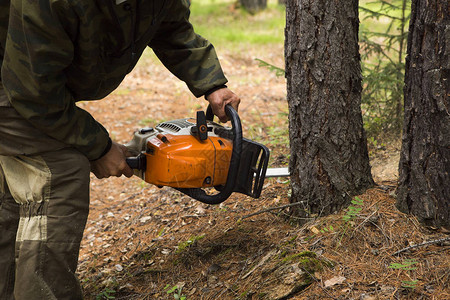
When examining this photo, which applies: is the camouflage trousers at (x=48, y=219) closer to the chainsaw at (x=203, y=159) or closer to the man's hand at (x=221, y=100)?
the chainsaw at (x=203, y=159)

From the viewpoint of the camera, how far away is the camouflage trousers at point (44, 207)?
244 centimetres

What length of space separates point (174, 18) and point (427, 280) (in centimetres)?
206

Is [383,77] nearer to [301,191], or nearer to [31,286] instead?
[301,191]

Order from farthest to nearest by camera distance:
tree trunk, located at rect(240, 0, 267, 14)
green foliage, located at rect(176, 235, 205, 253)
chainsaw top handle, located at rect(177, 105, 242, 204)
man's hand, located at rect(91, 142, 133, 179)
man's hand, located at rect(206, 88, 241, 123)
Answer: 1. tree trunk, located at rect(240, 0, 267, 14)
2. green foliage, located at rect(176, 235, 205, 253)
3. man's hand, located at rect(206, 88, 241, 123)
4. man's hand, located at rect(91, 142, 133, 179)
5. chainsaw top handle, located at rect(177, 105, 242, 204)

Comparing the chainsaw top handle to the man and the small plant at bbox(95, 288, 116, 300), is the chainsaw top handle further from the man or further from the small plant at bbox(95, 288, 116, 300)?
the small plant at bbox(95, 288, 116, 300)

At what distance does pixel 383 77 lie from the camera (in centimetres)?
428

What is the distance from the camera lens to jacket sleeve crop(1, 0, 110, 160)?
2.10 meters

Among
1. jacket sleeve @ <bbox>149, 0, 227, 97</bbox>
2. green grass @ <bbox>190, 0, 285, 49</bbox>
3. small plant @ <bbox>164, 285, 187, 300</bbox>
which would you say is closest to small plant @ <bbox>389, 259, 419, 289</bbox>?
small plant @ <bbox>164, 285, 187, 300</bbox>

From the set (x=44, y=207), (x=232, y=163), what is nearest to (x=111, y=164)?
(x=44, y=207)

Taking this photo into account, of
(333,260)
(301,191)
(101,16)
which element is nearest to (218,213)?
(301,191)

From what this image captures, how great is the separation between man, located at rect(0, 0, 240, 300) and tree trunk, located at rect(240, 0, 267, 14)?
12.4m

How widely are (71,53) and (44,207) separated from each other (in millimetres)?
844

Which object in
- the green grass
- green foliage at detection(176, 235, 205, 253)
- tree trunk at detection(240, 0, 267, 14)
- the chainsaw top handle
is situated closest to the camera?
the chainsaw top handle

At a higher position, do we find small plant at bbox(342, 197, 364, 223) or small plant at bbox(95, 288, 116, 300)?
small plant at bbox(342, 197, 364, 223)
